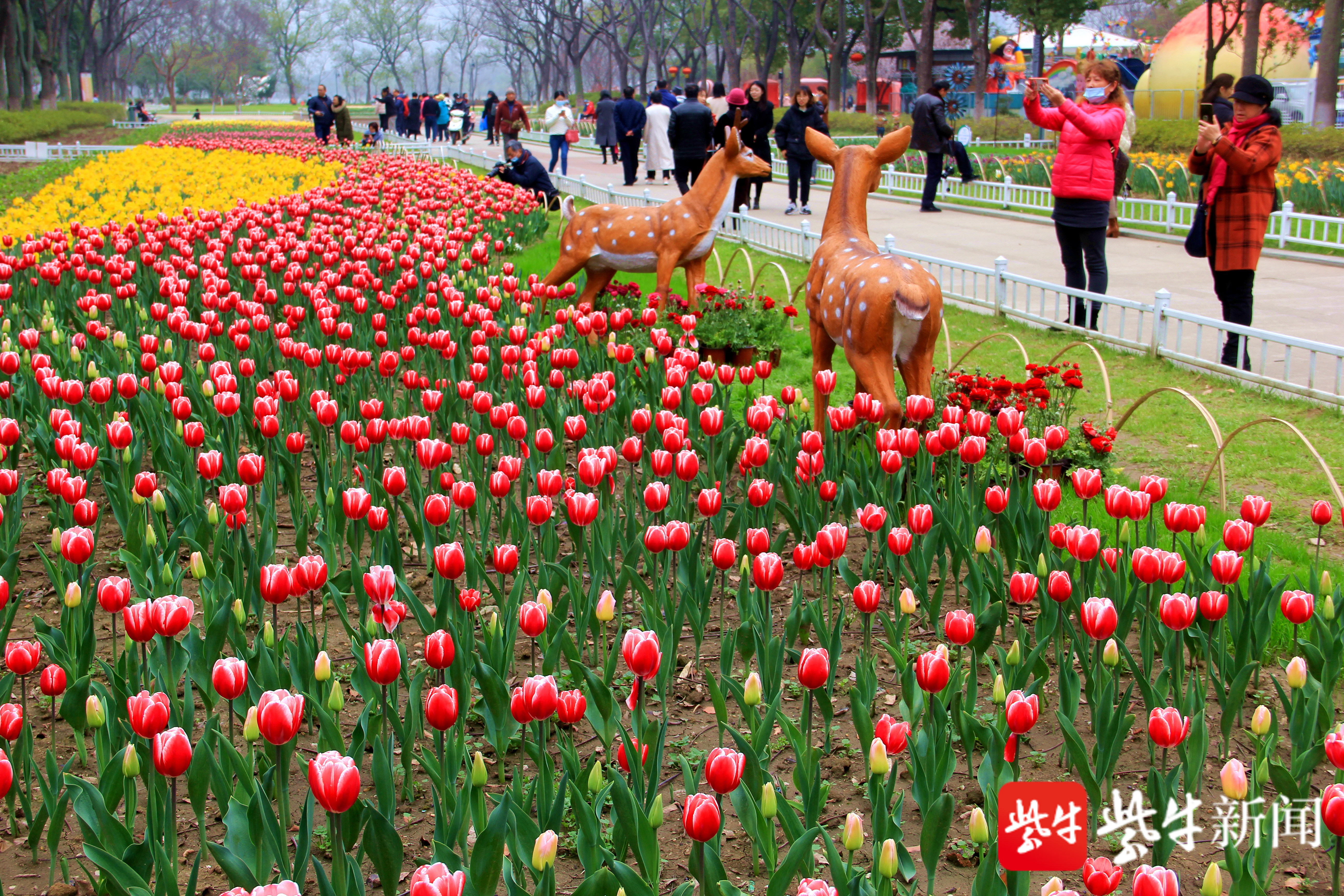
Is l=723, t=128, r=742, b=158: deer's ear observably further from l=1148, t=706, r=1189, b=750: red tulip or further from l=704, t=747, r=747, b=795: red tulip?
l=704, t=747, r=747, b=795: red tulip

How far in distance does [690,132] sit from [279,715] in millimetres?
15945

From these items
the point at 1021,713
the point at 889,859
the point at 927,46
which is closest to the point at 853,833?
the point at 889,859

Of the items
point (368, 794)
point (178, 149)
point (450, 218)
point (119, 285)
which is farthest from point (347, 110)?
point (368, 794)

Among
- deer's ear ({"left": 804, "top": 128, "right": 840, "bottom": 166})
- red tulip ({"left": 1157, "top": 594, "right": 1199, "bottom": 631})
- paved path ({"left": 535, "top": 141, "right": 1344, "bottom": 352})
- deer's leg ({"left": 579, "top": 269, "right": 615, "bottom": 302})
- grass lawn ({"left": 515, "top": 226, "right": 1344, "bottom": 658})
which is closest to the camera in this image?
red tulip ({"left": 1157, "top": 594, "right": 1199, "bottom": 631})

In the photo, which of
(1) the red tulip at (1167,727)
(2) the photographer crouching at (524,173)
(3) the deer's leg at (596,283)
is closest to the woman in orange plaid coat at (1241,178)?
(3) the deer's leg at (596,283)

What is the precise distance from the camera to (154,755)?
268 cm

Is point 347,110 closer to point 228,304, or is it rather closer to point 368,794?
point 228,304

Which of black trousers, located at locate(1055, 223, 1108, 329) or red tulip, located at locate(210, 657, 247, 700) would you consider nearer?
red tulip, located at locate(210, 657, 247, 700)

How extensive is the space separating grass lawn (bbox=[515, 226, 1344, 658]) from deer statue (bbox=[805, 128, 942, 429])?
960 mm

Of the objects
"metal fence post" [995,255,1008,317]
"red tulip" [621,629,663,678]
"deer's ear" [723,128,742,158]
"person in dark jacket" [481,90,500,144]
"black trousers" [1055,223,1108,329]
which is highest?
"person in dark jacket" [481,90,500,144]

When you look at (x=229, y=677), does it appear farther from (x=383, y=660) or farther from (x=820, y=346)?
(x=820, y=346)

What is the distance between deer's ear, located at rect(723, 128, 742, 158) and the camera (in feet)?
30.1

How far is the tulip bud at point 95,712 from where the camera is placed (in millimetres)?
3051

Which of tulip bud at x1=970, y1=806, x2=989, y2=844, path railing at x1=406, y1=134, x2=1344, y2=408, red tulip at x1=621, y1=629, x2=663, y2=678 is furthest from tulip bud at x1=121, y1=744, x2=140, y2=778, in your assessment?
path railing at x1=406, y1=134, x2=1344, y2=408
